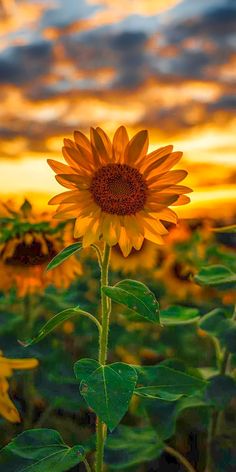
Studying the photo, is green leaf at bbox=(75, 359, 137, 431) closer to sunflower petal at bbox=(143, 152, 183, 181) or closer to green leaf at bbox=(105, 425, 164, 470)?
sunflower petal at bbox=(143, 152, 183, 181)

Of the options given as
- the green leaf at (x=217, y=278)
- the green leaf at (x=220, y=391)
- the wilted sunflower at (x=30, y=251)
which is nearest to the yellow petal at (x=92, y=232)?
the green leaf at (x=217, y=278)

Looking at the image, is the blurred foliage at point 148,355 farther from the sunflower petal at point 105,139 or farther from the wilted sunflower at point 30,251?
the sunflower petal at point 105,139

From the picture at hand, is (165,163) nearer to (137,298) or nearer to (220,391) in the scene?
(137,298)

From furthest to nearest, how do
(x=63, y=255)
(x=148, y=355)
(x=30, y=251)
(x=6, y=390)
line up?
(x=148, y=355) → (x=30, y=251) → (x=63, y=255) → (x=6, y=390)

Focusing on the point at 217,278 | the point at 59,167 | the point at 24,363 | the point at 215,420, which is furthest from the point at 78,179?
the point at 215,420

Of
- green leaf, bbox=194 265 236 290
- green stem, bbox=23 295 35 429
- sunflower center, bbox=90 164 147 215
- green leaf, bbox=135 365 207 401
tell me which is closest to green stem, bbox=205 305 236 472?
green leaf, bbox=194 265 236 290

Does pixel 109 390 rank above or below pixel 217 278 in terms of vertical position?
below

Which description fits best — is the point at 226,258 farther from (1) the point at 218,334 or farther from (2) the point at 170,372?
(2) the point at 170,372
